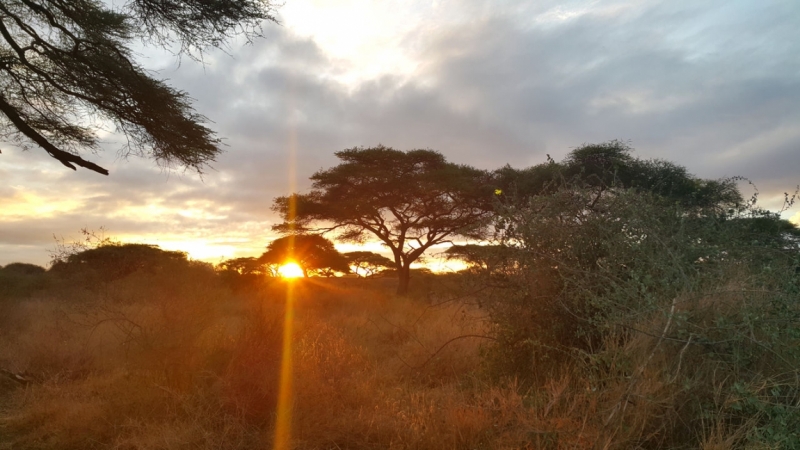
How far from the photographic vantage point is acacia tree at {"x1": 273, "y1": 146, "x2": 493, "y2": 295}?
18406 millimetres

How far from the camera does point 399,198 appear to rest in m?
18.8

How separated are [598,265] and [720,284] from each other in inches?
35.9

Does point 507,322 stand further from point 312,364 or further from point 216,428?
point 216,428

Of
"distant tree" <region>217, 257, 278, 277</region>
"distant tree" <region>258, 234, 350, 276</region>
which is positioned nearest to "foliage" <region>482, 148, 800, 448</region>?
"distant tree" <region>217, 257, 278, 277</region>

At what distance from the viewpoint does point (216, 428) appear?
4227 mm

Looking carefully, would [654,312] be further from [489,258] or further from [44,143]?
[44,143]

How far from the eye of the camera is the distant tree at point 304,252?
65.4ft

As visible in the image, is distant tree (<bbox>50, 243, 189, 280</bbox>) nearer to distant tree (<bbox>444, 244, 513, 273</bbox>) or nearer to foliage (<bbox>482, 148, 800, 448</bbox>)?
distant tree (<bbox>444, 244, 513, 273</bbox>)

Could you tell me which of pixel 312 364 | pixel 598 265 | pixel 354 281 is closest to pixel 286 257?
pixel 354 281

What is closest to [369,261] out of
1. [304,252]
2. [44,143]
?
[304,252]

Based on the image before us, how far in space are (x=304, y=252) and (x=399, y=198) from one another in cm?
444

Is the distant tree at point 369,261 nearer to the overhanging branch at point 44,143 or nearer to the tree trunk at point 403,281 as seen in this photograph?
the tree trunk at point 403,281

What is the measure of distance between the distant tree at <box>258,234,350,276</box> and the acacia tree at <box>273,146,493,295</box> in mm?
578

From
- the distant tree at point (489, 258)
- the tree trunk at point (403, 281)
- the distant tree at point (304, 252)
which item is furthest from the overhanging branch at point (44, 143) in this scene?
the tree trunk at point (403, 281)
